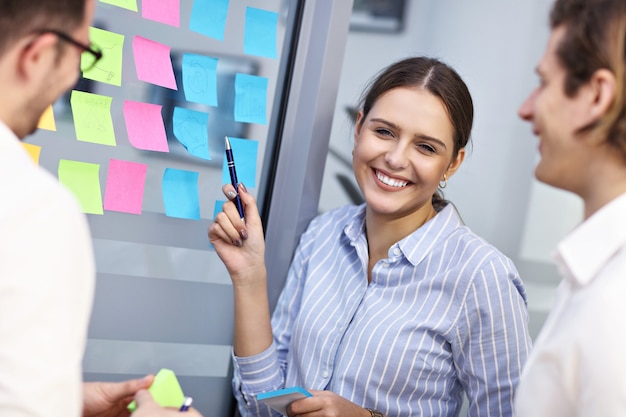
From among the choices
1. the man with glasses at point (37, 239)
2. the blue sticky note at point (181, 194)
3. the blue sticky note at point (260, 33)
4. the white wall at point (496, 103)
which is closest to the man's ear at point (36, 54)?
the man with glasses at point (37, 239)

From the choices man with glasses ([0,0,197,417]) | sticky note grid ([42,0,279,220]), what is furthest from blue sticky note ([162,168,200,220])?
man with glasses ([0,0,197,417])

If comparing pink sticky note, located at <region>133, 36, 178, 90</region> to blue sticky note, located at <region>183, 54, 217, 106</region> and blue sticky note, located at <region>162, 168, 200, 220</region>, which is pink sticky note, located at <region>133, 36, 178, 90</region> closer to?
blue sticky note, located at <region>183, 54, 217, 106</region>

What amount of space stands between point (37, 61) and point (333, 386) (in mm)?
944

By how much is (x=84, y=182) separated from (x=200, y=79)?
1.05 ft

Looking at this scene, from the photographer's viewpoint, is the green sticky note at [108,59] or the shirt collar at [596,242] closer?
the shirt collar at [596,242]

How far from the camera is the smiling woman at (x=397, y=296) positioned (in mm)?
1485

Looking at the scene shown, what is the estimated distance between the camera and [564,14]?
3.22 feet

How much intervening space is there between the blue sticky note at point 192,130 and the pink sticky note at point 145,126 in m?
0.03

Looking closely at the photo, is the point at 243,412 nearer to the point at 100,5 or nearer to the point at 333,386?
the point at 333,386

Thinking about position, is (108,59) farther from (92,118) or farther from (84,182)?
(84,182)

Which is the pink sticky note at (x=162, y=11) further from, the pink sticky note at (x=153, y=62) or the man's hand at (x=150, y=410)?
the man's hand at (x=150, y=410)

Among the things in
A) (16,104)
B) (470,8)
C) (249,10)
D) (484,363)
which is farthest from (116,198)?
(470,8)

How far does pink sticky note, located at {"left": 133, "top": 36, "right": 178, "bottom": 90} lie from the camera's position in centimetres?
144

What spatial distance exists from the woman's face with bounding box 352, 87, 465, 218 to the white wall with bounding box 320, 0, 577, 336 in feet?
1.05
